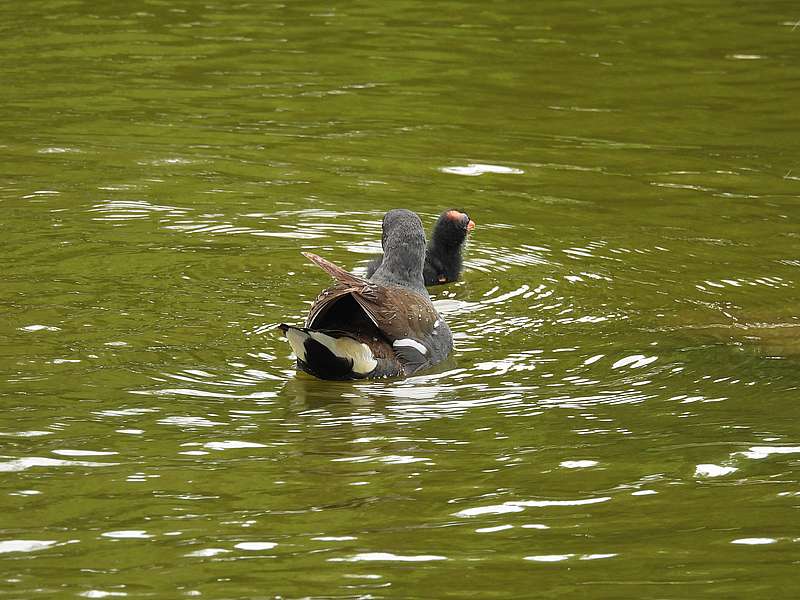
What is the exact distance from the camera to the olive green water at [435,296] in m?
5.84

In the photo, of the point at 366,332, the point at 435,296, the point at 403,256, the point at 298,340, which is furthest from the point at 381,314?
the point at 435,296

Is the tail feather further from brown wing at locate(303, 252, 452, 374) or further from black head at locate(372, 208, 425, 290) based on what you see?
black head at locate(372, 208, 425, 290)

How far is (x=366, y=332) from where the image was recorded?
28.3 ft

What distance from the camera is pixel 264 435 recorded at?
7324mm

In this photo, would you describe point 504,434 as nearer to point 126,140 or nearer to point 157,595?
point 157,595

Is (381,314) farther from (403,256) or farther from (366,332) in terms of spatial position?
(403,256)

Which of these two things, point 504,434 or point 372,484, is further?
point 504,434

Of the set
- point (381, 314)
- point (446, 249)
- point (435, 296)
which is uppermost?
point (381, 314)

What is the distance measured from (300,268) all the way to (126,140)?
410 centimetres

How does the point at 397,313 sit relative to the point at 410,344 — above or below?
above

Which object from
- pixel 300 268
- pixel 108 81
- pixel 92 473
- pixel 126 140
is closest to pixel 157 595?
pixel 92 473

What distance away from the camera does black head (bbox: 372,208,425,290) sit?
971 cm

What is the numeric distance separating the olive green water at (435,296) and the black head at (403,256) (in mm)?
494

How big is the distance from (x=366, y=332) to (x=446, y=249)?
2.89m
